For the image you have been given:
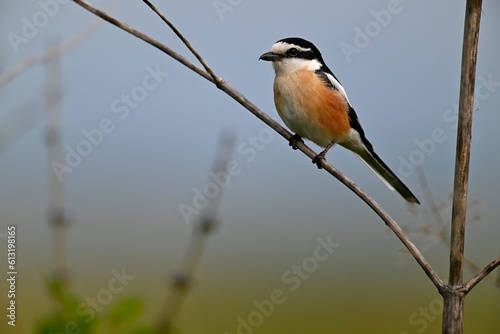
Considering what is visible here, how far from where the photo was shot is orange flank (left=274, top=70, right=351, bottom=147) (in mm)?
2646

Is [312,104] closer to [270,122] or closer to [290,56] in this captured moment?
[290,56]

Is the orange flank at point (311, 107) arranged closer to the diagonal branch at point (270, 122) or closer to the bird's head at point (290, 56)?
the bird's head at point (290, 56)

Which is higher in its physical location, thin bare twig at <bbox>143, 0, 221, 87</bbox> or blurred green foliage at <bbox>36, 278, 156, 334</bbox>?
thin bare twig at <bbox>143, 0, 221, 87</bbox>

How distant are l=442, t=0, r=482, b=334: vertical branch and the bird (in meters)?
1.52

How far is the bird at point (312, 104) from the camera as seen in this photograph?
265 centimetres

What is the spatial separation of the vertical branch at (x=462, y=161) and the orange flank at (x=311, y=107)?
1.60 metres

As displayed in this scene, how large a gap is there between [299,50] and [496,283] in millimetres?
1869

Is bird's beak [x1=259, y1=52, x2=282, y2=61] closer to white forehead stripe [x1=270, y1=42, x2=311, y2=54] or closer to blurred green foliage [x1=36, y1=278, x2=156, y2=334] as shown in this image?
white forehead stripe [x1=270, y1=42, x2=311, y2=54]

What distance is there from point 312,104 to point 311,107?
2 cm

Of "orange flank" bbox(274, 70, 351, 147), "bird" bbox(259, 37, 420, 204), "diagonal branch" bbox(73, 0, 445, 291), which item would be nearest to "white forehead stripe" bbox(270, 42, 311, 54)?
"bird" bbox(259, 37, 420, 204)

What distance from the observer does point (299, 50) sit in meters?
2.77

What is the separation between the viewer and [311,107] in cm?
265

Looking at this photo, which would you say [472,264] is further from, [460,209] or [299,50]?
[299,50]

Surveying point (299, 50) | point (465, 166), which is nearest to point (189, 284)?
point (465, 166)
